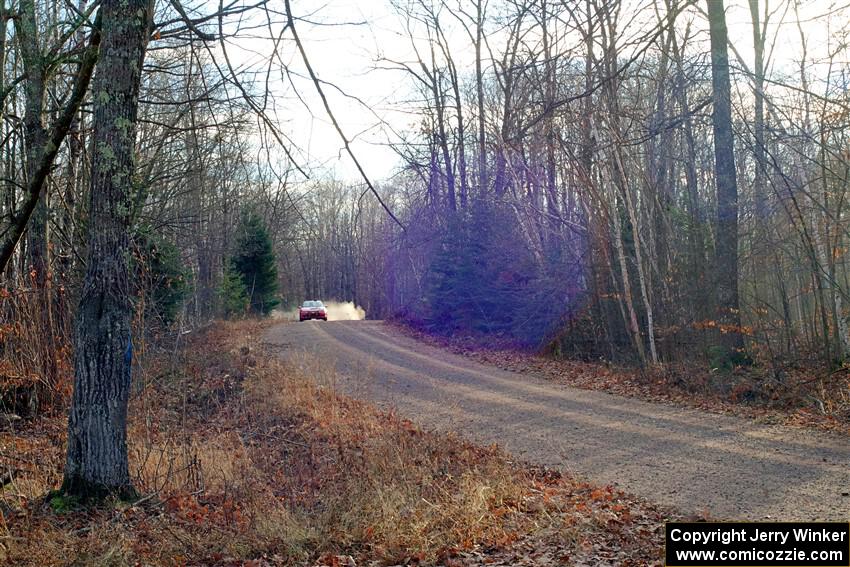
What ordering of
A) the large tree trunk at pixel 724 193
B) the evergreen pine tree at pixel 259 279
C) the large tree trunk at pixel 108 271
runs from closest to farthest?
the large tree trunk at pixel 108 271, the large tree trunk at pixel 724 193, the evergreen pine tree at pixel 259 279

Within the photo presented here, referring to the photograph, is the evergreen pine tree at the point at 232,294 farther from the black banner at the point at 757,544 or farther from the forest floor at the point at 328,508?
the black banner at the point at 757,544

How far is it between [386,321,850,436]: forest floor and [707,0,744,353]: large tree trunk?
1012 millimetres

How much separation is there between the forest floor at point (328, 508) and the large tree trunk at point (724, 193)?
686 cm

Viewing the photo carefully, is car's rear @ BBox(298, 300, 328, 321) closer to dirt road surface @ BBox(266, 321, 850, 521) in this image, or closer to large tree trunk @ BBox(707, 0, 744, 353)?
dirt road surface @ BBox(266, 321, 850, 521)

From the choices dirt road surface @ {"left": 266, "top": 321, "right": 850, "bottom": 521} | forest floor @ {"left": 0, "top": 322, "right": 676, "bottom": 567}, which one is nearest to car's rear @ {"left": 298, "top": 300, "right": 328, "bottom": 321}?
dirt road surface @ {"left": 266, "top": 321, "right": 850, "bottom": 521}

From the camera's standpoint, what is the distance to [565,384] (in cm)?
1327

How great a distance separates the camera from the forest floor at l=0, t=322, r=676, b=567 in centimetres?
480

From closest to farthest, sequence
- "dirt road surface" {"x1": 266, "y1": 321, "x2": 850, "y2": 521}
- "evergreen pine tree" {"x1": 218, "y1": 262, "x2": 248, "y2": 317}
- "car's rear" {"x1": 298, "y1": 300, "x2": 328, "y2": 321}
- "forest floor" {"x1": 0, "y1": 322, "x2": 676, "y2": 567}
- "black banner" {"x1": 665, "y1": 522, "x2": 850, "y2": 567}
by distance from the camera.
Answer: "black banner" {"x1": 665, "y1": 522, "x2": 850, "y2": 567} → "forest floor" {"x1": 0, "y1": 322, "x2": 676, "y2": 567} → "dirt road surface" {"x1": 266, "y1": 321, "x2": 850, "y2": 521} → "evergreen pine tree" {"x1": 218, "y1": 262, "x2": 248, "y2": 317} → "car's rear" {"x1": 298, "y1": 300, "x2": 328, "y2": 321}

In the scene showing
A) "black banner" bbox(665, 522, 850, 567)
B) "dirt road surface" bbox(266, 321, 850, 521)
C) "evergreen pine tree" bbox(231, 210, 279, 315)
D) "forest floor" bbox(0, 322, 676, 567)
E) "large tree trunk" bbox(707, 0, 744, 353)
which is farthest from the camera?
"evergreen pine tree" bbox(231, 210, 279, 315)

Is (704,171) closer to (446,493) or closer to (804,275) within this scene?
(804,275)

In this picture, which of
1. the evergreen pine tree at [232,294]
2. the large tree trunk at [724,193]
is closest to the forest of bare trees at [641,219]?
the large tree trunk at [724,193]

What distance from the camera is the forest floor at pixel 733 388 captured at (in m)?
9.30

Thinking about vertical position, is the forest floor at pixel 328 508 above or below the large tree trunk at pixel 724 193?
below

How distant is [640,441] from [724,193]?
6382 mm
